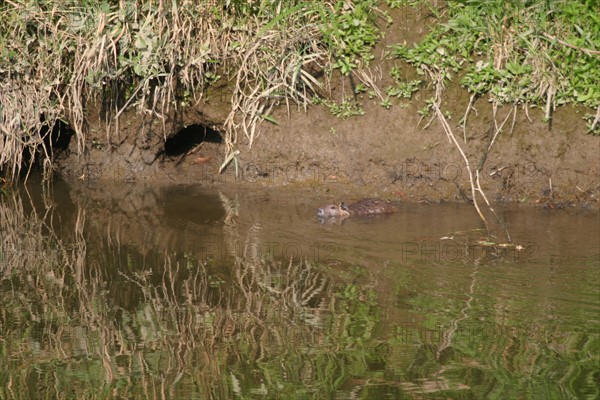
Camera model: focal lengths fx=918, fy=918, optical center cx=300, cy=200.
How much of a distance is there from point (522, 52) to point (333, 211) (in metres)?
2.16

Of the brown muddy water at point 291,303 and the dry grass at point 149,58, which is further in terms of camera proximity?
the dry grass at point 149,58

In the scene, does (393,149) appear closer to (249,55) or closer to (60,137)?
(249,55)

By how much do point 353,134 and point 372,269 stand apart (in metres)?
2.32

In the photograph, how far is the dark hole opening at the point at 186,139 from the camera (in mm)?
8941

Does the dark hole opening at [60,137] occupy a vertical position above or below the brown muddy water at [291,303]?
above

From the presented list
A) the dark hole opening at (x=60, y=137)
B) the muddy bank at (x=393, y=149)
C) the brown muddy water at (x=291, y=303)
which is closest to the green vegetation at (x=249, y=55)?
the muddy bank at (x=393, y=149)

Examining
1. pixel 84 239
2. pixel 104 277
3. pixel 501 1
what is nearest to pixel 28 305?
pixel 104 277

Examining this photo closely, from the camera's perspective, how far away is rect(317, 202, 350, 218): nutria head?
748 cm

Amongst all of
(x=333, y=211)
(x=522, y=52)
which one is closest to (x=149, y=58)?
(x=333, y=211)

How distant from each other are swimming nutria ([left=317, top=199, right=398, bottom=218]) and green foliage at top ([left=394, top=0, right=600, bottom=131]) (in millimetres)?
1281

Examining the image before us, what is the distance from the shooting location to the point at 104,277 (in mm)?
6062

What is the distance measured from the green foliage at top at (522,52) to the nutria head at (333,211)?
58.9 inches

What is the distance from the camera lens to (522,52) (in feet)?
25.8

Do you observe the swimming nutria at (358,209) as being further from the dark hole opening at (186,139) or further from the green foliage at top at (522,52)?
the dark hole opening at (186,139)
